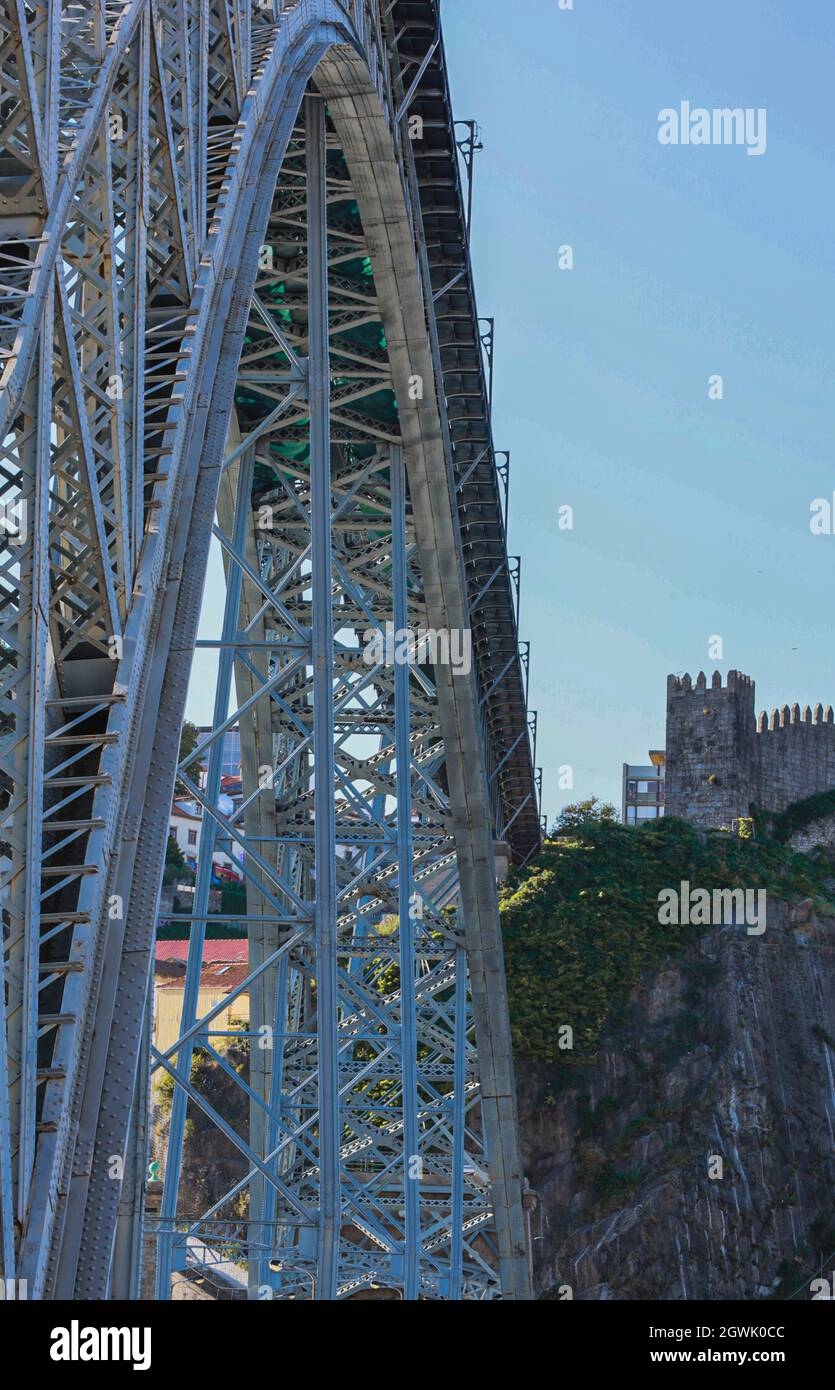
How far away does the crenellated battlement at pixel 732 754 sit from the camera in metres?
52.9

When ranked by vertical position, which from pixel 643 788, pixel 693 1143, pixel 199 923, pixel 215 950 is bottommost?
pixel 199 923

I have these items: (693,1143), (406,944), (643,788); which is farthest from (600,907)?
(643,788)

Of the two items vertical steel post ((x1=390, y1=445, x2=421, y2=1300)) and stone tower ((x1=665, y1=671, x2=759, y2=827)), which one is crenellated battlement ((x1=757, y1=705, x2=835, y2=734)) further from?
vertical steel post ((x1=390, y1=445, x2=421, y2=1300))

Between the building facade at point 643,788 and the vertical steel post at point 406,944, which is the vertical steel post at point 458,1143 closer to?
the vertical steel post at point 406,944

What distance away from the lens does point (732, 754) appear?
2098 inches

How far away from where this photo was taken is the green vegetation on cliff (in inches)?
1654

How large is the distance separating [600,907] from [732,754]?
34.8 ft

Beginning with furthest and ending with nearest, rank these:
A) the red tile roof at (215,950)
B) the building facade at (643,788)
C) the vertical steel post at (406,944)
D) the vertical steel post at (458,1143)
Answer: the building facade at (643,788) < the red tile roof at (215,950) < the vertical steel post at (458,1143) < the vertical steel post at (406,944)

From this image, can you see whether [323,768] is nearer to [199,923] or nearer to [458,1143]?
[199,923]

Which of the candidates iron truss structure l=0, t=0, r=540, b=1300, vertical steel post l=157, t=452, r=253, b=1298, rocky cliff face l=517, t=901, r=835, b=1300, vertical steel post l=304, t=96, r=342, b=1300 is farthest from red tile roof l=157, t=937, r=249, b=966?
vertical steel post l=304, t=96, r=342, b=1300

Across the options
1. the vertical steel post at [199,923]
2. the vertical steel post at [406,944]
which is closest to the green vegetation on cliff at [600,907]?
the vertical steel post at [406,944]

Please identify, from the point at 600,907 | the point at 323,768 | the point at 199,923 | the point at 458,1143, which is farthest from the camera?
the point at 600,907

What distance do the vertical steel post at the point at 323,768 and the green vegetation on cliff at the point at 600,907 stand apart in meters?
29.2
